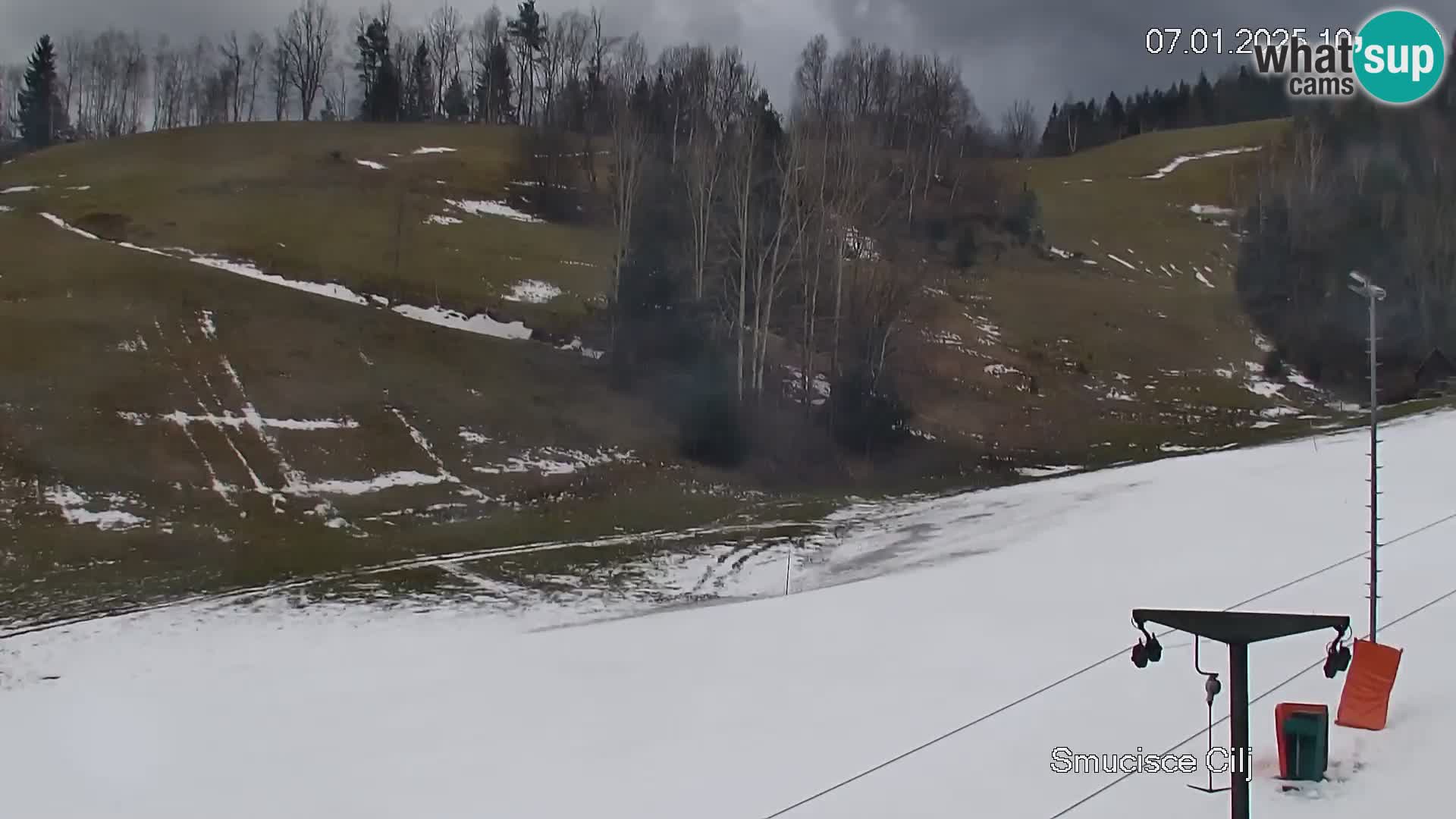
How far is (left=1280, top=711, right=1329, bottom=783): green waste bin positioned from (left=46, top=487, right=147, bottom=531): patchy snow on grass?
84.3ft

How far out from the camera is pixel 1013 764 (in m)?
10.7

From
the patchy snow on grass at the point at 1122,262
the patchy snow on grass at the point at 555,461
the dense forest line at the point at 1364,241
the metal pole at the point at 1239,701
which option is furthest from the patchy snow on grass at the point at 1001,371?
the metal pole at the point at 1239,701

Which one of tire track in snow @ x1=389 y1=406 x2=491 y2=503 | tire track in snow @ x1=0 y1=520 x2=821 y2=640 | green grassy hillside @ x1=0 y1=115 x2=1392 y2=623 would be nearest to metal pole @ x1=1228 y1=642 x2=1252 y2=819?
tire track in snow @ x1=0 y1=520 x2=821 y2=640

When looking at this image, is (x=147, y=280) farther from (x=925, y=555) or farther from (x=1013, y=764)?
(x=1013, y=764)

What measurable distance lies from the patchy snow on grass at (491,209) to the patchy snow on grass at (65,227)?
1978 centimetres

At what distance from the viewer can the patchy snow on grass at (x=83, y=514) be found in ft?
87.4

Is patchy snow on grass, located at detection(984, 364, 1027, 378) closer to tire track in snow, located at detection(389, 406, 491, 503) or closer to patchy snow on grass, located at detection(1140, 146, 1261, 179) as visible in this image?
tire track in snow, located at detection(389, 406, 491, 503)

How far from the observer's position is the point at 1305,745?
9117 millimetres

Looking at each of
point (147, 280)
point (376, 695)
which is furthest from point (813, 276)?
point (376, 695)

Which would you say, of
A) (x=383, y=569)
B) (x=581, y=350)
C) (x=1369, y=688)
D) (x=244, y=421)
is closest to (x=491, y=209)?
(x=581, y=350)

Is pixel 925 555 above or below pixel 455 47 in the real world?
below

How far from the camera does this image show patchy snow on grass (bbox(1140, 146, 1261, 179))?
105 m

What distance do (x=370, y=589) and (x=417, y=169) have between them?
194 ft

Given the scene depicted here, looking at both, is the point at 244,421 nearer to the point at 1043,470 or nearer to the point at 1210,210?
the point at 1043,470
